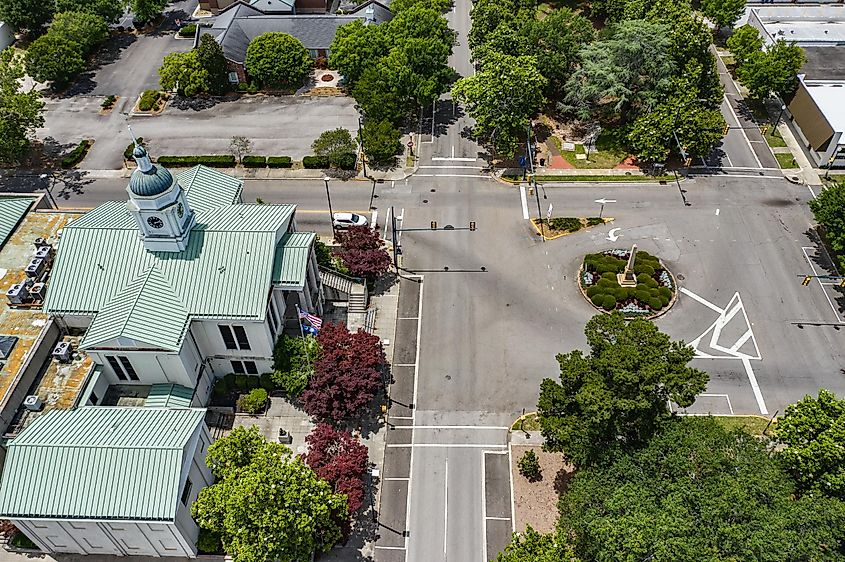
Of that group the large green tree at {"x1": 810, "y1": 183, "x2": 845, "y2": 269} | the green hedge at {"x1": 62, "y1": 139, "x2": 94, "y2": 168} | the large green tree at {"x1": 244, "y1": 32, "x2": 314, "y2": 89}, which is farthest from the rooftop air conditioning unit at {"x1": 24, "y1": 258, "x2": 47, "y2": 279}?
the large green tree at {"x1": 810, "y1": 183, "x2": 845, "y2": 269}

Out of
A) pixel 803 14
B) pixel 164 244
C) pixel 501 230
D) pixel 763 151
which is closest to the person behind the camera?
pixel 164 244

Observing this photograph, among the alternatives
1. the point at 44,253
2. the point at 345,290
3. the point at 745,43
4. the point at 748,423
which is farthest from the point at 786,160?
the point at 44,253

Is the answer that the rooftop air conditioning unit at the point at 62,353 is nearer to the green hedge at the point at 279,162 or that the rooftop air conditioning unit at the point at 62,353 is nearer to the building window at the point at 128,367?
the building window at the point at 128,367

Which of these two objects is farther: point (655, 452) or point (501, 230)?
point (501, 230)

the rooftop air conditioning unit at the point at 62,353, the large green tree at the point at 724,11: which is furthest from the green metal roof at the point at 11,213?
the large green tree at the point at 724,11

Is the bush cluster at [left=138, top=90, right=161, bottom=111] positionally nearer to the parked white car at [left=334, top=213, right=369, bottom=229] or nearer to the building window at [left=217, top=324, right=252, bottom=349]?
the parked white car at [left=334, top=213, right=369, bottom=229]

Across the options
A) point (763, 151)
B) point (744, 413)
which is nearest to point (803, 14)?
point (763, 151)

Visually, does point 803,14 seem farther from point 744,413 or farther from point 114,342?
point 114,342

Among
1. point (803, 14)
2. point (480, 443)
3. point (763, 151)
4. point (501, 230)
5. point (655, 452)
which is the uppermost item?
point (803, 14)
